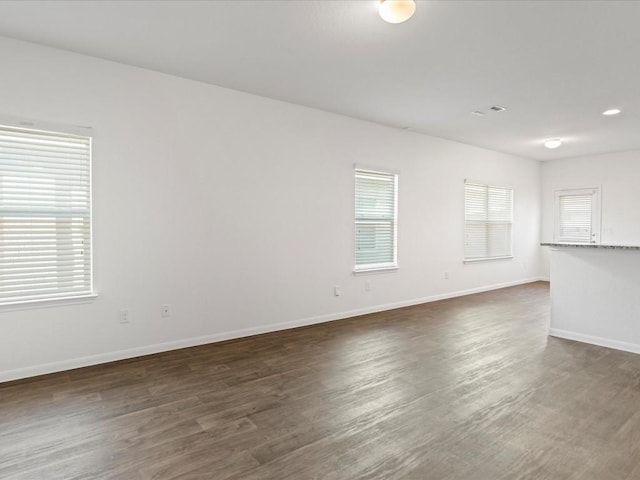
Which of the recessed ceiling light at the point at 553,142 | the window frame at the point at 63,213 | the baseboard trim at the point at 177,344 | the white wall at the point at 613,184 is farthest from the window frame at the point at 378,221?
the white wall at the point at 613,184

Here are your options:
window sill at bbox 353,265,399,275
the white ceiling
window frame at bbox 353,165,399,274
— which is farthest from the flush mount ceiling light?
window sill at bbox 353,265,399,275

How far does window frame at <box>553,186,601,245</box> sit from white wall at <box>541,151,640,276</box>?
0.07 metres

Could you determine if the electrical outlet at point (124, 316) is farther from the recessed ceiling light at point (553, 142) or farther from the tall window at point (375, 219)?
the recessed ceiling light at point (553, 142)

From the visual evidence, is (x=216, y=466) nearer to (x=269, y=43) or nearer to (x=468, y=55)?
(x=269, y=43)

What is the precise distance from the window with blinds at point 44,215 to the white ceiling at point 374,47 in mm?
885

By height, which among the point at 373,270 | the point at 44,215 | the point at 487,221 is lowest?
the point at 373,270

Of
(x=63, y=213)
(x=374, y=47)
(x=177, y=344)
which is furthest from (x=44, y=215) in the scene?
(x=374, y=47)

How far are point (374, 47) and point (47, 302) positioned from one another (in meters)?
3.52

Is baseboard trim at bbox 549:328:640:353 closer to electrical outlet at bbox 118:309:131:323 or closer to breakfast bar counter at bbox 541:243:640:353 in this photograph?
breakfast bar counter at bbox 541:243:640:353

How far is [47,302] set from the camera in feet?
10.2

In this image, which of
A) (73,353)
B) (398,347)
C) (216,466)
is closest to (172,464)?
(216,466)

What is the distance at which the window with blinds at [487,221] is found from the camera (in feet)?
22.4

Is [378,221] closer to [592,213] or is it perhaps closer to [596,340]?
[596,340]

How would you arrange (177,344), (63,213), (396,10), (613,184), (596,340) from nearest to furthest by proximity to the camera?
(396,10)
(63,213)
(177,344)
(596,340)
(613,184)
